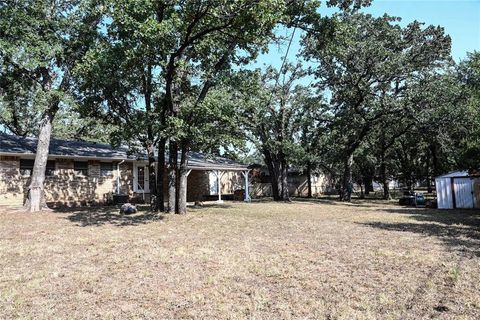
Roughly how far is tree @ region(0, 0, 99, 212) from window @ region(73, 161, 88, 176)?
3.25 m

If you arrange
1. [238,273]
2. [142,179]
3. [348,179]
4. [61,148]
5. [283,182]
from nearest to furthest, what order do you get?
[238,273] < [61,148] < [142,179] < [348,179] < [283,182]

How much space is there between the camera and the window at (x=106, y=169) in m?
19.9

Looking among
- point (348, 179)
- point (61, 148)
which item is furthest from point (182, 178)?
point (348, 179)

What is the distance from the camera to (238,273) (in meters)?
6.19

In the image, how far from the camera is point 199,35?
1200 centimetres

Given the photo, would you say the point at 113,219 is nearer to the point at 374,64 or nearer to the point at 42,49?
the point at 42,49

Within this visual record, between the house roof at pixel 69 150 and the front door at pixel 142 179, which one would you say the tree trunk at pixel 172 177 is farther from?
the front door at pixel 142 179

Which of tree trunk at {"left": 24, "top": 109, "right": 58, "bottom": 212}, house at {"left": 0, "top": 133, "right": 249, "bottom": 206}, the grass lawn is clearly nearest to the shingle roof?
house at {"left": 0, "top": 133, "right": 249, "bottom": 206}

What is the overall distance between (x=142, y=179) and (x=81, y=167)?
375 cm

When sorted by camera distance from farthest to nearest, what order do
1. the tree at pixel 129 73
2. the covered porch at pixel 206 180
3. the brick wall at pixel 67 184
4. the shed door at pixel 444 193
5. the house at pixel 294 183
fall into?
the house at pixel 294 183 < the covered porch at pixel 206 180 < the shed door at pixel 444 193 < the brick wall at pixel 67 184 < the tree at pixel 129 73

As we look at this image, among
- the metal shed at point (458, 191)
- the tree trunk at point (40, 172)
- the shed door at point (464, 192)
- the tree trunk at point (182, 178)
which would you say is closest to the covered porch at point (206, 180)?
the tree trunk at point (40, 172)

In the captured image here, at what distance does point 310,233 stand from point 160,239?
423 cm

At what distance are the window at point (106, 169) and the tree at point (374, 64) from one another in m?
14.1

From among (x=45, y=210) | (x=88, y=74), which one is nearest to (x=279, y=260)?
(x=88, y=74)
